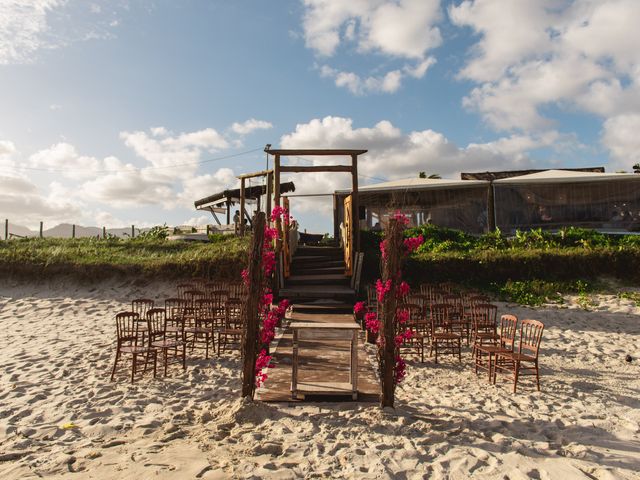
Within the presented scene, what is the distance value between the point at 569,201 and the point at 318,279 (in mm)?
11588

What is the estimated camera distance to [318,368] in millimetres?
6773

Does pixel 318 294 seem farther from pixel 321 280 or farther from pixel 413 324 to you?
pixel 413 324

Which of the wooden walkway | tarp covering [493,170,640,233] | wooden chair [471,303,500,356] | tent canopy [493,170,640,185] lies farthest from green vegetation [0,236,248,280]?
tent canopy [493,170,640,185]

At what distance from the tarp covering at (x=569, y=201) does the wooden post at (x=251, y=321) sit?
48.3ft

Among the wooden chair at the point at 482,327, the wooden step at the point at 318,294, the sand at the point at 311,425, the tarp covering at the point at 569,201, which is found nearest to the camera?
the sand at the point at 311,425

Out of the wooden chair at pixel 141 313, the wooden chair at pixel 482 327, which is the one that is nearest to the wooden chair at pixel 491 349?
the wooden chair at pixel 482 327

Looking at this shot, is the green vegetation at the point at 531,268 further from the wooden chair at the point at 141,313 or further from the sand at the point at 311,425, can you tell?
the wooden chair at the point at 141,313

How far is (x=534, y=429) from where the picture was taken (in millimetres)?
4836

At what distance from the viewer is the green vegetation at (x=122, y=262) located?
14031 mm

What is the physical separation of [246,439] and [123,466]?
1.15 m

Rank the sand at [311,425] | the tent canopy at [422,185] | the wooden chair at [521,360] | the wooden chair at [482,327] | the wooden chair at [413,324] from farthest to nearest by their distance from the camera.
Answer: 1. the tent canopy at [422,185]
2. the wooden chair at [413,324]
3. the wooden chair at [482,327]
4. the wooden chair at [521,360]
5. the sand at [311,425]

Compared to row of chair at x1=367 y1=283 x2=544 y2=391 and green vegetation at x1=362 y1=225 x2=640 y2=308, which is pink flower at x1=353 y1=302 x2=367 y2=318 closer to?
row of chair at x1=367 y1=283 x2=544 y2=391

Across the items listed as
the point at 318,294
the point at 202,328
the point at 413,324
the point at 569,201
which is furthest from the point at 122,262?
the point at 569,201

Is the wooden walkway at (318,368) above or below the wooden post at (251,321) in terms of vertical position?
below
